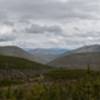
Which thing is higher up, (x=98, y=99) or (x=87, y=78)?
(x=87, y=78)

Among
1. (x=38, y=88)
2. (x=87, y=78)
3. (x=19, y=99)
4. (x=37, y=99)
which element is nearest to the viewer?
(x=87, y=78)

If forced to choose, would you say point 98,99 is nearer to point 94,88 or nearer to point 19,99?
point 94,88

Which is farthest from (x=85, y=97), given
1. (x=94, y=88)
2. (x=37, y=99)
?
(x=37, y=99)

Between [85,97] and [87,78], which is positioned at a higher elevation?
[87,78]

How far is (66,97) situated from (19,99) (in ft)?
26.8

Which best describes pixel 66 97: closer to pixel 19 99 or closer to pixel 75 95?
pixel 75 95

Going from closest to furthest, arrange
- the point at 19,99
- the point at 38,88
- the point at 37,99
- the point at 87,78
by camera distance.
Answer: the point at 87,78
the point at 37,99
the point at 19,99
the point at 38,88

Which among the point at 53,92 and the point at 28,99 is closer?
the point at 28,99

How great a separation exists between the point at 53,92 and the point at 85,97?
7303mm

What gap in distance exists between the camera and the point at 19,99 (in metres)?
Result: 44.2

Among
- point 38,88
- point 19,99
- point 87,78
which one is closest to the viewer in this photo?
point 87,78

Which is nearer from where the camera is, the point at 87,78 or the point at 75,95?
the point at 87,78

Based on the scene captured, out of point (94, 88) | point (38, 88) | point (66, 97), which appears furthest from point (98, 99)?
point (38, 88)

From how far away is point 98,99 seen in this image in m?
45.8
